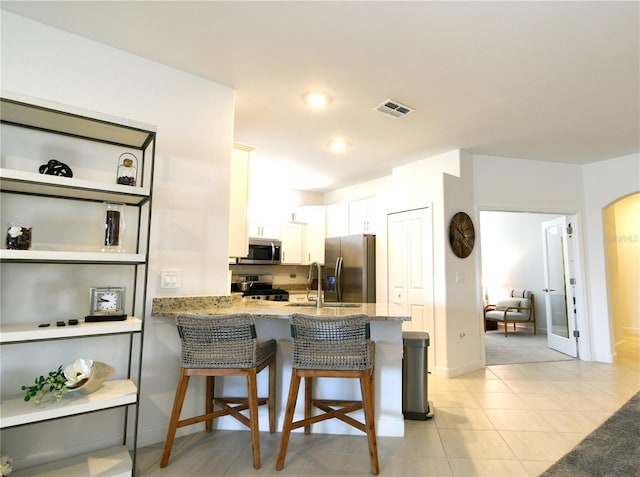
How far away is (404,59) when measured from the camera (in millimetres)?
2510

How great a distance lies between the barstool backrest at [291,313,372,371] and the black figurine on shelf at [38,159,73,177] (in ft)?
5.12

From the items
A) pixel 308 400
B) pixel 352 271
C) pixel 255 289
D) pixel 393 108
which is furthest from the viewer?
pixel 255 289

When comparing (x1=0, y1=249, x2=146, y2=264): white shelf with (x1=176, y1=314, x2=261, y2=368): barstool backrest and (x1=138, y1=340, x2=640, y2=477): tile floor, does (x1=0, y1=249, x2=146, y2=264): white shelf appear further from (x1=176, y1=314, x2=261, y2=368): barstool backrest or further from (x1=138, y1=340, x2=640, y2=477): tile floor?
(x1=138, y1=340, x2=640, y2=477): tile floor

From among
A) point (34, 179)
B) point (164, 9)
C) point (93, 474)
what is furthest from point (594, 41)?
point (93, 474)

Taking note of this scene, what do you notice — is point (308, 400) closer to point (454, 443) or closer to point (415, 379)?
point (415, 379)

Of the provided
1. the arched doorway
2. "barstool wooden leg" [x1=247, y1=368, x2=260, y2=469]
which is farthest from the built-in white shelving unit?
the arched doorway

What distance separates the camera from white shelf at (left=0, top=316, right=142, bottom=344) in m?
1.69

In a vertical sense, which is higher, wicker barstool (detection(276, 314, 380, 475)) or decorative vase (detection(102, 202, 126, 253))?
decorative vase (detection(102, 202, 126, 253))

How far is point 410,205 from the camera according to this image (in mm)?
4488

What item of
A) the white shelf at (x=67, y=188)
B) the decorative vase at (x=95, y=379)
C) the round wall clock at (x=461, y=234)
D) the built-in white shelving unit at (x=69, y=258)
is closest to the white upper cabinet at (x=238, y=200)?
the built-in white shelving unit at (x=69, y=258)

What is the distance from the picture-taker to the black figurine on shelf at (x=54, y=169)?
6.42 ft

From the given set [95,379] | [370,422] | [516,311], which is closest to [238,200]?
[95,379]

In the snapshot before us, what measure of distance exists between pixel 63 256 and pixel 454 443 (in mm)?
2719

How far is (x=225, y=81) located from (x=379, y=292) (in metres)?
3.24
